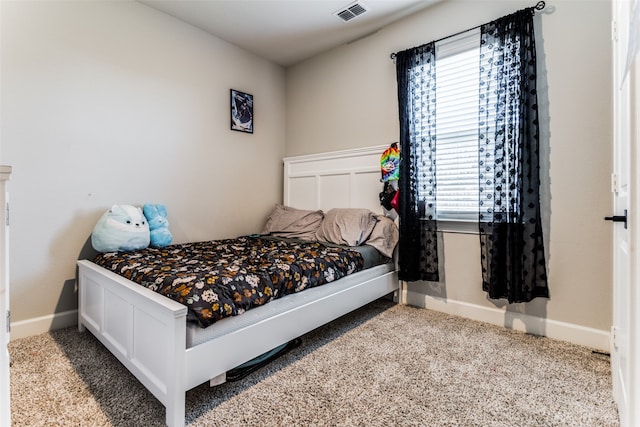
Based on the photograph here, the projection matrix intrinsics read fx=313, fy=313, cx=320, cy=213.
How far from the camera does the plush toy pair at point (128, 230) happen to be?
7.14 ft

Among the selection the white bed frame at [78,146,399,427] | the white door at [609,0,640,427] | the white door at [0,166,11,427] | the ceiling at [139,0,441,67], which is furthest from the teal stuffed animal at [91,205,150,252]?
the white door at [609,0,640,427]

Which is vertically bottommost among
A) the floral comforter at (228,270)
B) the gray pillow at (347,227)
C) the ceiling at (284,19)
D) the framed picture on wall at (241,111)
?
the floral comforter at (228,270)

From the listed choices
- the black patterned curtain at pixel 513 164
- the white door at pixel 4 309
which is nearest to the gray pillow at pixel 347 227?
the black patterned curtain at pixel 513 164

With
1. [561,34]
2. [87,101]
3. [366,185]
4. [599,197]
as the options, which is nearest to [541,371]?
[599,197]

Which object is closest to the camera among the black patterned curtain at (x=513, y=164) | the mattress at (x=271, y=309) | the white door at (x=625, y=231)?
the white door at (x=625, y=231)

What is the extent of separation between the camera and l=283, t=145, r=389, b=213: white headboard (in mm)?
2980

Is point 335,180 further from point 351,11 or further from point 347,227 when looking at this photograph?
point 351,11

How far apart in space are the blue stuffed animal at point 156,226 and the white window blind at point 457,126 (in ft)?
7.27

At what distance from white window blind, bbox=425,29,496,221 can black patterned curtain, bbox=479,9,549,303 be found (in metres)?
0.18

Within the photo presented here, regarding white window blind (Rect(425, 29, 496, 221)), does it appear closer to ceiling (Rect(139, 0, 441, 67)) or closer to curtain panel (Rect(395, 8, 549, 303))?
curtain panel (Rect(395, 8, 549, 303))

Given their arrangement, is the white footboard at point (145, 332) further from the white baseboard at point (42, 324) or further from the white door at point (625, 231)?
the white door at point (625, 231)

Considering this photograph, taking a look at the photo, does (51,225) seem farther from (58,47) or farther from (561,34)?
(561,34)

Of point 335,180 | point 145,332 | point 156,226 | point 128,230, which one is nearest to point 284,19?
point 335,180

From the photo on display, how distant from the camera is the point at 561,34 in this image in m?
2.05
